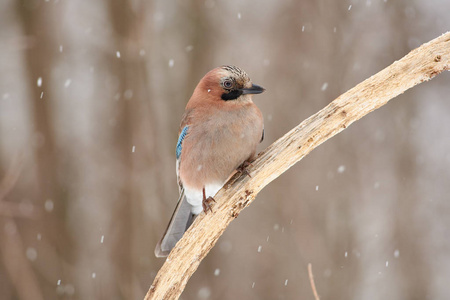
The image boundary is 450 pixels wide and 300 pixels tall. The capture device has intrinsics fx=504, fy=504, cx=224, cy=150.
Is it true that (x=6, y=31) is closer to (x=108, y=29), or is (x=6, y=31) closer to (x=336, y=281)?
(x=108, y=29)

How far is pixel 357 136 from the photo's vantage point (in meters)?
6.99

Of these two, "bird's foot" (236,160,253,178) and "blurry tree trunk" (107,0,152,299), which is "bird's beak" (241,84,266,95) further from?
"blurry tree trunk" (107,0,152,299)

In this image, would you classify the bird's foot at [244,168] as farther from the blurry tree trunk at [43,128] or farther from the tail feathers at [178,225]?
the blurry tree trunk at [43,128]

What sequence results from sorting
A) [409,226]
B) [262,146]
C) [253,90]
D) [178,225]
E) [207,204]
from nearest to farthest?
[207,204], [253,90], [178,225], [409,226], [262,146]

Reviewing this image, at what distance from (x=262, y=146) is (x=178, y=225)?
334 cm

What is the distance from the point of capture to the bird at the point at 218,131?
354cm

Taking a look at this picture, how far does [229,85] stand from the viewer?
3.63 m

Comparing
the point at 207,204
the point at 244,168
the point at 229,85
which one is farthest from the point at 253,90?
the point at 207,204

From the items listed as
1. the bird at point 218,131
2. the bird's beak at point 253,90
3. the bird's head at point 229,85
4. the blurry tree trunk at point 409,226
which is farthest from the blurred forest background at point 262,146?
the bird's beak at point 253,90

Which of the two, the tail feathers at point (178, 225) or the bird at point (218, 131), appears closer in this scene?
the bird at point (218, 131)

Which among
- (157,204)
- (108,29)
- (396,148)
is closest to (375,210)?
(396,148)

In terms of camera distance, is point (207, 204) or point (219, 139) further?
point (219, 139)

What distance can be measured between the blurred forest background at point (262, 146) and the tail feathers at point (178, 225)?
9.24ft

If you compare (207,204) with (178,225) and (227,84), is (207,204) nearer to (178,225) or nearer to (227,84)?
(178,225)
